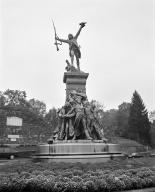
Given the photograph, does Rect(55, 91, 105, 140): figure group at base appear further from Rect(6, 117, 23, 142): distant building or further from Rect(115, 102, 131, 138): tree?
Rect(115, 102, 131, 138): tree

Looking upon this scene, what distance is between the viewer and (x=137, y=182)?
8.99 metres

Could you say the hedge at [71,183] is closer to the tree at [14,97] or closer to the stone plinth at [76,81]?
the stone plinth at [76,81]

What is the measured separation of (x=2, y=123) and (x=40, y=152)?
2009 inches

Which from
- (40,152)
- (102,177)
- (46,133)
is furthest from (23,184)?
(46,133)

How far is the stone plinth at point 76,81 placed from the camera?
19.1m

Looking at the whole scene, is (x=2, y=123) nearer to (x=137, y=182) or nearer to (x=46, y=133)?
(x=46, y=133)

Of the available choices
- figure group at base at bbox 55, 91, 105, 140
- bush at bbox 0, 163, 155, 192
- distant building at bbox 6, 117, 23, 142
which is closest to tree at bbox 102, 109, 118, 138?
distant building at bbox 6, 117, 23, 142

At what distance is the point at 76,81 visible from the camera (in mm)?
19172

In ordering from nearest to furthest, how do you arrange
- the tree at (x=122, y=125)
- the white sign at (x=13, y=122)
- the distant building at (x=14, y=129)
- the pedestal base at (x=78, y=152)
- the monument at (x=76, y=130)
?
the pedestal base at (x=78, y=152) → the monument at (x=76, y=130) → the distant building at (x=14, y=129) → the white sign at (x=13, y=122) → the tree at (x=122, y=125)

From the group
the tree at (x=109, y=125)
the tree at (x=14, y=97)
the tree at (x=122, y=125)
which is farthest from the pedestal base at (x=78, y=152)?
the tree at (x=14, y=97)

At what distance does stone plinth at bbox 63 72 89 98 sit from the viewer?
1909 centimetres

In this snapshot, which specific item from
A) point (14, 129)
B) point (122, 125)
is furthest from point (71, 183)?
point (122, 125)

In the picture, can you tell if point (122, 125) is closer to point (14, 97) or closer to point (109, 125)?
point (109, 125)

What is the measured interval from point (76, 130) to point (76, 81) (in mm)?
4008
